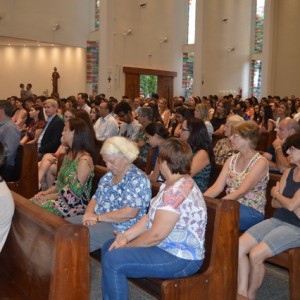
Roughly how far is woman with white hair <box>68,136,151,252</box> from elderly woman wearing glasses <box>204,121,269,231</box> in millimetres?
723

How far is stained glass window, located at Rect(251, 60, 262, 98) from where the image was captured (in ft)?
76.8

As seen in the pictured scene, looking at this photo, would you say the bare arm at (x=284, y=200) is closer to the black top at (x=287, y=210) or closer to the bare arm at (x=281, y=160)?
the black top at (x=287, y=210)

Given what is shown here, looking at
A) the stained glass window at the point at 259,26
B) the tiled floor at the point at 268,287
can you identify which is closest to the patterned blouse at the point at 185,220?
the tiled floor at the point at 268,287

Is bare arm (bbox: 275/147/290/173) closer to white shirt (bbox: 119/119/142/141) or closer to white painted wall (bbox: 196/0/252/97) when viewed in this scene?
white shirt (bbox: 119/119/142/141)

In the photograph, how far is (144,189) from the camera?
3.30 metres

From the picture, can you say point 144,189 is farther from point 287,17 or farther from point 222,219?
point 287,17

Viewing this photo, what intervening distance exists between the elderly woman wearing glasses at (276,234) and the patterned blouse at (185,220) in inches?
23.7

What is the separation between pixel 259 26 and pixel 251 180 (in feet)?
69.6

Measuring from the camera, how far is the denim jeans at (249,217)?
370 centimetres

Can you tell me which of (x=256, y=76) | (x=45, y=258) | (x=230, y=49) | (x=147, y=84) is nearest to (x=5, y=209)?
(x=45, y=258)

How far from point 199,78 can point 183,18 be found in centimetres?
276

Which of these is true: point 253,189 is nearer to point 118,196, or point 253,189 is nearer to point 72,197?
point 118,196

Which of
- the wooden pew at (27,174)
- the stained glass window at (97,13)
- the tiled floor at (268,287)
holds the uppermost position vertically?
the stained glass window at (97,13)

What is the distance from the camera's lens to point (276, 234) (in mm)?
3260
